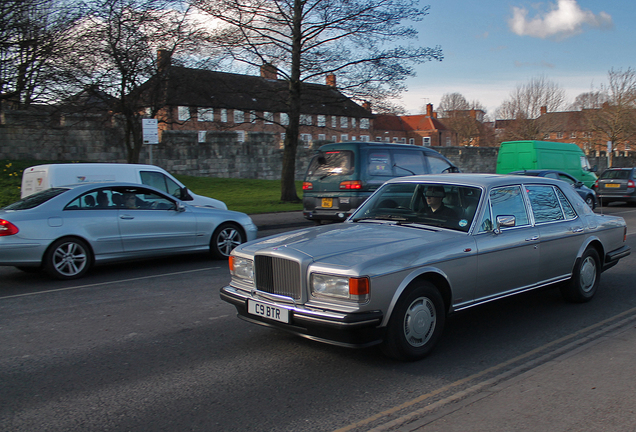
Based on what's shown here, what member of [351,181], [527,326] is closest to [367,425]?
[527,326]

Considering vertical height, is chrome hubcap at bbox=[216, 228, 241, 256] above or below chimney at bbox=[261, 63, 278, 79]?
below

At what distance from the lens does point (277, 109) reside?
67.3 ft

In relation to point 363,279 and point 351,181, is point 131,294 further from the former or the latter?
point 351,181

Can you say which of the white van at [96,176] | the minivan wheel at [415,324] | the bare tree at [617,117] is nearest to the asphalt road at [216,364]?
the minivan wheel at [415,324]

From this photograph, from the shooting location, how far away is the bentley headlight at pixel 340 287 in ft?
12.7

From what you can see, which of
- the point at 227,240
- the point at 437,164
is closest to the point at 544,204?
the point at 227,240

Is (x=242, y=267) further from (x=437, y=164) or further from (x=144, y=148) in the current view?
(x=144, y=148)

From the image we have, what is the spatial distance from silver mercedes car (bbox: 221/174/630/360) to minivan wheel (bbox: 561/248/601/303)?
1cm

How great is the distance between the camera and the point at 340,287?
394 cm

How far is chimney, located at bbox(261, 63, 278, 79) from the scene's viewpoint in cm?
1936

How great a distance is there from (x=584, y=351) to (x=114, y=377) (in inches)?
151

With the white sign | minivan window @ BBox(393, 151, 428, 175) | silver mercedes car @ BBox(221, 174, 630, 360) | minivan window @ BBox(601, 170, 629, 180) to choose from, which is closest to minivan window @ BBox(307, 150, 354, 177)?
minivan window @ BBox(393, 151, 428, 175)

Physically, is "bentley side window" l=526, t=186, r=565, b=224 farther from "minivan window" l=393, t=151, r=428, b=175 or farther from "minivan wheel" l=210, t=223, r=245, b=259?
"minivan window" l=393, t=151, r=428, b=175

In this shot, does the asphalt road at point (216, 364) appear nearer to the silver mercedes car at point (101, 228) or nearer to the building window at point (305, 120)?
the silver mercedes car at point (101, 228)
